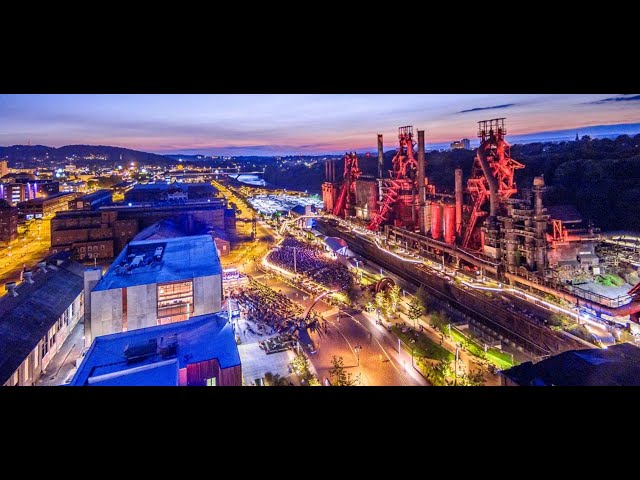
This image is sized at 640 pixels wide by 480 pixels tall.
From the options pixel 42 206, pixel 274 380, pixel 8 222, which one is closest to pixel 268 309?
pixel 274 380

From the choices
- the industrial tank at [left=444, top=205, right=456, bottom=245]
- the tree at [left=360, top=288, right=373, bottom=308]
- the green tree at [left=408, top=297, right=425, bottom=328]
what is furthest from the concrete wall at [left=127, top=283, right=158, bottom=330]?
the industrial tank at [left=444, top=205, right=456, bottom=245]

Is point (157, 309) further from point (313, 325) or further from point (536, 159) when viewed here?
point (536, 159)

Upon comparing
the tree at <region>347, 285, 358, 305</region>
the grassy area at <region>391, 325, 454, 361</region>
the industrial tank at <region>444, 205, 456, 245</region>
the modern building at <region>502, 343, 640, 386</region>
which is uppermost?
the industrial tank at <region>444, 205, 456, 245</region>

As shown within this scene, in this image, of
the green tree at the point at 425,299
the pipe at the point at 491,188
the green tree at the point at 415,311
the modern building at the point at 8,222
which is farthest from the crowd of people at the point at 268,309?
the modern building at the point at 8,222

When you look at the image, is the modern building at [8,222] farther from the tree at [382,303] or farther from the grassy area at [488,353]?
the grassy area at [488,353]

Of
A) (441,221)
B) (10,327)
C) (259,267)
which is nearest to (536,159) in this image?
(441,221)

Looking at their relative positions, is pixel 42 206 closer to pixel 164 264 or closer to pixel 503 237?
pixel 164 264

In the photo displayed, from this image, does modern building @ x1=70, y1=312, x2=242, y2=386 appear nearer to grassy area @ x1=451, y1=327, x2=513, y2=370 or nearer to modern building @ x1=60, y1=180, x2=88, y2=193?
grassy area @ x1=451, y1=327, x2=513, y2=370
